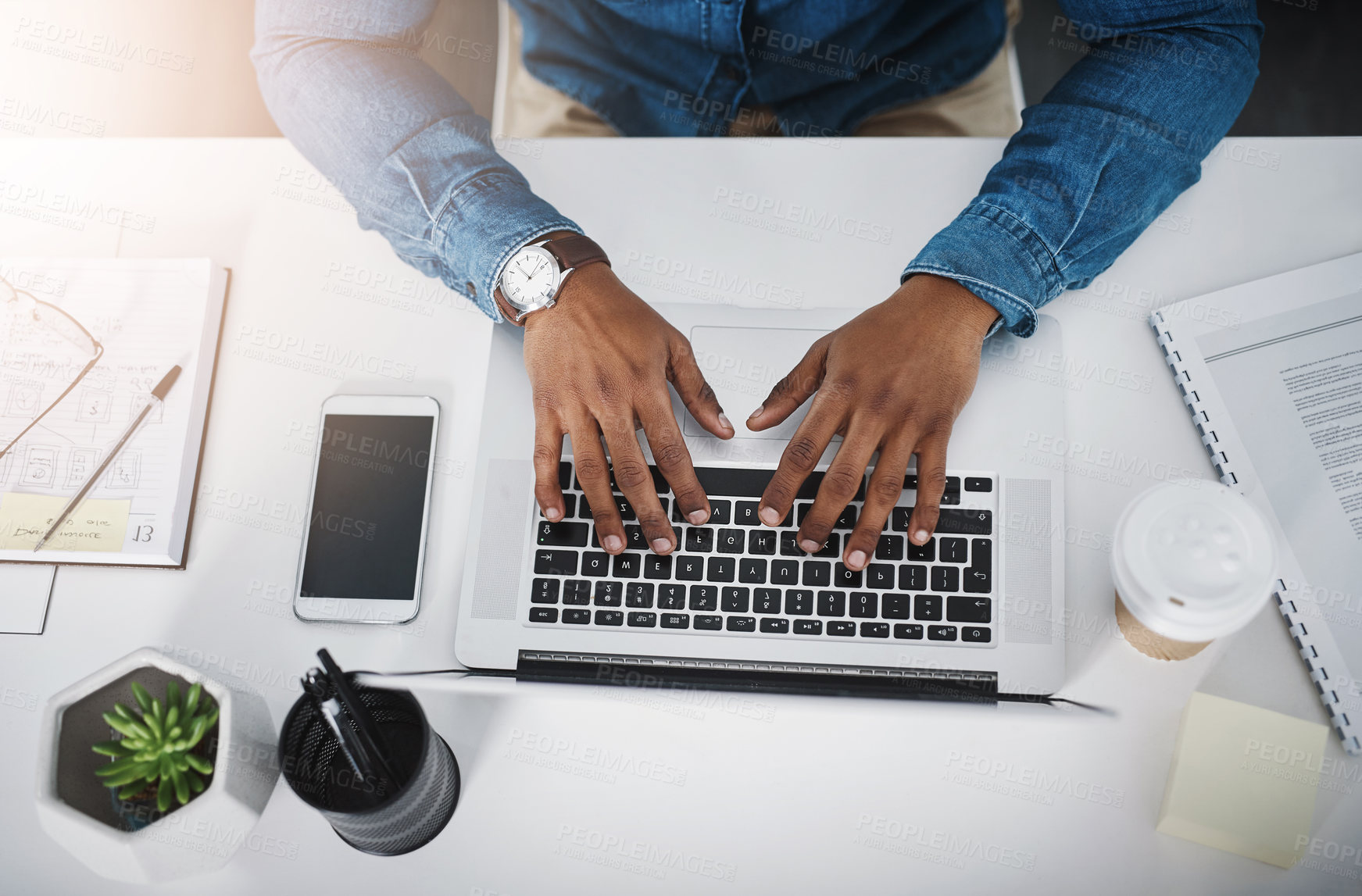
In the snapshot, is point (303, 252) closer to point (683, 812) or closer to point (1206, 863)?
point (683, 812)

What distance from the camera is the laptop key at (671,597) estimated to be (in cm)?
66

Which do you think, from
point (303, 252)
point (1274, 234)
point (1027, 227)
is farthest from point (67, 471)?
point (1274, 234)

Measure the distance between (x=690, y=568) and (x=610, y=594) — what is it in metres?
0.08

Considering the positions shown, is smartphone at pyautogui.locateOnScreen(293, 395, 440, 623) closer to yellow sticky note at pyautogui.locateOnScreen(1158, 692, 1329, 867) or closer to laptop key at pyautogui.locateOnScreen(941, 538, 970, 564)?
laptop key at pyautogui.locateOnScreen(941, 538, 970, 564)

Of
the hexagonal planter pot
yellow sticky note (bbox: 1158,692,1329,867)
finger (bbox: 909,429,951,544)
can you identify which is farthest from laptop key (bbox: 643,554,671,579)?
yellow sticky note (bbox: 1158,692,1329,867)

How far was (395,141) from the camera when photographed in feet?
2.52

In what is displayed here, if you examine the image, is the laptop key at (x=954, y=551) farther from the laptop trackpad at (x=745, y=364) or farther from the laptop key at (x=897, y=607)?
the laptop trackpad at (x=745, y=364)

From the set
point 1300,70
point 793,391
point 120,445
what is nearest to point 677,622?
point 793,391

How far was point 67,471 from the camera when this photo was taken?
74 centimetres

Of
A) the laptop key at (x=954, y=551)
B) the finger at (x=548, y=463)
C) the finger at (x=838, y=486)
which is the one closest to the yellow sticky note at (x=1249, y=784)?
the laptop key at (x=954, y=551)

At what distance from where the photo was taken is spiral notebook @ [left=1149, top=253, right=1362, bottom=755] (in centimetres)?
63

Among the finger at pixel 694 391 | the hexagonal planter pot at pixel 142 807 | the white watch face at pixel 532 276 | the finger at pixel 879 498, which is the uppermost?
the white watch face at pixel 532 276

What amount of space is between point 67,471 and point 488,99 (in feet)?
3.90

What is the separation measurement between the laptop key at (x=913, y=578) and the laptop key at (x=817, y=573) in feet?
0.20
